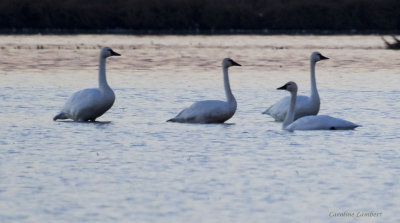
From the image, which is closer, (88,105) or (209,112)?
(209,112)

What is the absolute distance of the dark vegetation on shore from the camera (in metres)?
53.3

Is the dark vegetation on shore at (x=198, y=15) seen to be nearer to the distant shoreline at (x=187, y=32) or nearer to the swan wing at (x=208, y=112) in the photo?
the distant shoreline at (x=187, y=32)

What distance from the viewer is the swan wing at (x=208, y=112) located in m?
14.6

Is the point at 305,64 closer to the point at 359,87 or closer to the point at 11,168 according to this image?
the point at 359,87

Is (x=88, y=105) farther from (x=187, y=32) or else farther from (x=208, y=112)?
(x=187, y=32)

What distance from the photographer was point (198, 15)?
54062mm

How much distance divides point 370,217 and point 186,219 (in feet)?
4.51

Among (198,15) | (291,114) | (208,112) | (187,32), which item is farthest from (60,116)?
(187,32)

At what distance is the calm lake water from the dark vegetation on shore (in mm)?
28384

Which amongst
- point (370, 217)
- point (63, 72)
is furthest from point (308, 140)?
point (63, 72)

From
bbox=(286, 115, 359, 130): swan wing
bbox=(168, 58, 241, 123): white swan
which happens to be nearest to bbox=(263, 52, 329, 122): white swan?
bbox=(168, 58, 241, 123): white swan

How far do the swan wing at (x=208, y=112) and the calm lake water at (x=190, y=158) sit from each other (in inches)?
6.9

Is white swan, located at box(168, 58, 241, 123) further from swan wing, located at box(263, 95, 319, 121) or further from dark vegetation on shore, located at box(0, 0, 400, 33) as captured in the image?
dark vegetation on shore, located at box(0, 0, 400, 33)

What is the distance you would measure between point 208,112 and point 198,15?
3970 cm
